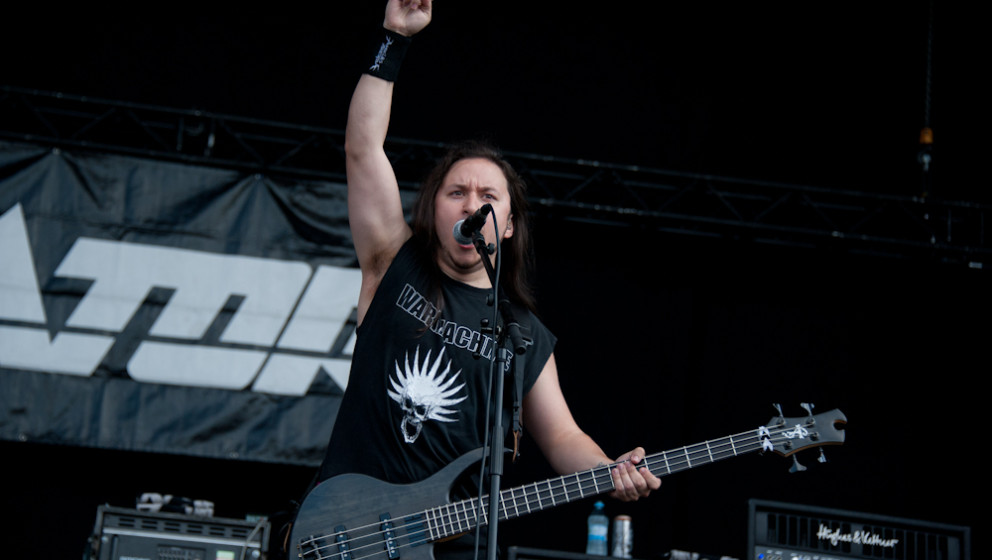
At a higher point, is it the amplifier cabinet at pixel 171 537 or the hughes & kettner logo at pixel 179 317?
the hughes & kettner logo at pixel 179 317

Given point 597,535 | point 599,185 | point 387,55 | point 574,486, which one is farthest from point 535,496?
point 599,185

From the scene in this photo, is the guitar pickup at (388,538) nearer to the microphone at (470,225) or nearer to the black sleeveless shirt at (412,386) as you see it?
the black sleeveless shirt at (412,386)

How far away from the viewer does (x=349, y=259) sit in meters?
4.95

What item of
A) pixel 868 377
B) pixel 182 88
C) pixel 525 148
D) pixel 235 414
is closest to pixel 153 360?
pixel 235 414

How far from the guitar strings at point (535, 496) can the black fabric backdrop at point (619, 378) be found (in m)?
2.21

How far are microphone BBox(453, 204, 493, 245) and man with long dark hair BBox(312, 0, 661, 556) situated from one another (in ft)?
0.07

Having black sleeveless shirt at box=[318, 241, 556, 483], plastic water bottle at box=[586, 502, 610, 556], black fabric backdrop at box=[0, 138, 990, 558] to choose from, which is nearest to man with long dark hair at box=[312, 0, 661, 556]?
black sleeveless shirt at box=[318, 241, 556, 483]

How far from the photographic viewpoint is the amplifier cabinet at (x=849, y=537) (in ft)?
9.89

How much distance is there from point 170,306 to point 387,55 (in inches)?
104

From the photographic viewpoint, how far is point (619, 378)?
523cm

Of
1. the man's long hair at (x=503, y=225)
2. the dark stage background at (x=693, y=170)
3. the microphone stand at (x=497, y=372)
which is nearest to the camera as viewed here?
the microphone stand at (x=497, y=372)

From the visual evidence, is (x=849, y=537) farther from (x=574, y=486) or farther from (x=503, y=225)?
(x=503, y=225)

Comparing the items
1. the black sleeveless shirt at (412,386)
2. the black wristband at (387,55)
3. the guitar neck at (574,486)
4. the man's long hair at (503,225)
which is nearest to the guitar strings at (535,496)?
the guitar neck at (574,486)

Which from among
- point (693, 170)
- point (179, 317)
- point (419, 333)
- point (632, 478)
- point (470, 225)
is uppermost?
point (693, 170)
